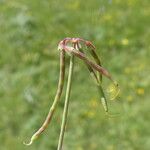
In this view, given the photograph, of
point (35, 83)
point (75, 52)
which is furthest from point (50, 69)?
point (75, 52)

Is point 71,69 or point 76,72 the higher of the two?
point 71,69

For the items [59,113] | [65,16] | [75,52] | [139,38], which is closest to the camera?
[75,52]

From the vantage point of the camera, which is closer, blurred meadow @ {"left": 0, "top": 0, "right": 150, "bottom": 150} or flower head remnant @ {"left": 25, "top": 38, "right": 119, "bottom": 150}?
flower head remnant @ {"left": 25, "top": 38, "right": 119, "bottom": 150}

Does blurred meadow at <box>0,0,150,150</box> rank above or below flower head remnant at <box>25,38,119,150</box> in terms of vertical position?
below

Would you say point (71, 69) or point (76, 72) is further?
point (76, 72)

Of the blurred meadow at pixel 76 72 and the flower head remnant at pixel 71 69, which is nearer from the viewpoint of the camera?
the flower head remnant at pixel 71 69

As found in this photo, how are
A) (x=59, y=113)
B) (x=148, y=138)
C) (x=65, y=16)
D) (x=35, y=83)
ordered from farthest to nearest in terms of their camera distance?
1. (x=65, y=16)
2. (x=35, y=83)
3. (x=59, y=113)
4. (x=148, y=138)

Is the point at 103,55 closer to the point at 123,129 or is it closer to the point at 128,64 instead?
the point at 128,64

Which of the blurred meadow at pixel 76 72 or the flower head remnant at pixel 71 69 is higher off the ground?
the flower head remnant at pixel 71 69
